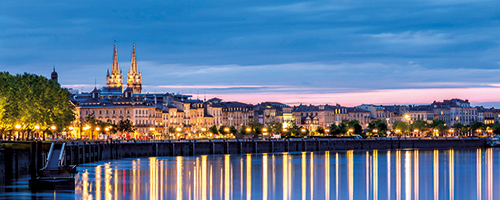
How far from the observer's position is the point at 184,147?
123500mm

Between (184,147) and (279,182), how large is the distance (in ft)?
176

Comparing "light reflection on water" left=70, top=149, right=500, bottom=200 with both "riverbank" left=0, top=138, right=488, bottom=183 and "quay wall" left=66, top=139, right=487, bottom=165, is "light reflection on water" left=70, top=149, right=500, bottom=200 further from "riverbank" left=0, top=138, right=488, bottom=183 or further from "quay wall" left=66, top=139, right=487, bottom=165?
"quay wall" left=66, top=139, right=487, bottom=165

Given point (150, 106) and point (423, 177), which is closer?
point (423, 177)

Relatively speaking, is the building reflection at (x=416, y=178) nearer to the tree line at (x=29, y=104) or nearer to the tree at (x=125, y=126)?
the tree line at (x=29, y=104)

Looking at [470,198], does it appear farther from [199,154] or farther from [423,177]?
[199,154]

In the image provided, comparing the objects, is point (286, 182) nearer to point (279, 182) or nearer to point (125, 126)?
point (279, 182)

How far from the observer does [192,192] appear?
2397 inches

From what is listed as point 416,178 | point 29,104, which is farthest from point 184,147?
point 416,178

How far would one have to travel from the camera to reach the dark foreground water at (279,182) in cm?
5953

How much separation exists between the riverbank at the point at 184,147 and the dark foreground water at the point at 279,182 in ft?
8.53

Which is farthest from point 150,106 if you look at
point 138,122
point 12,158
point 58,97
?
point 12,158

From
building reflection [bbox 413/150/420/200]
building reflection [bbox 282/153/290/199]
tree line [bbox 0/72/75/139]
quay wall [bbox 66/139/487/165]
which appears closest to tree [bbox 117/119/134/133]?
quay wall [bbox 66/139/487/165]

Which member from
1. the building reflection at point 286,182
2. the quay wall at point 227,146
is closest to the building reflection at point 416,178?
the building reflection at point 286,182

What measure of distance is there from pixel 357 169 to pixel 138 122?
4010 inches
